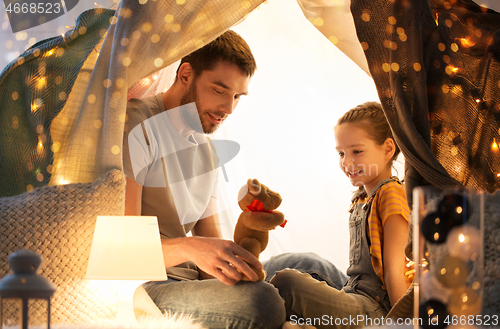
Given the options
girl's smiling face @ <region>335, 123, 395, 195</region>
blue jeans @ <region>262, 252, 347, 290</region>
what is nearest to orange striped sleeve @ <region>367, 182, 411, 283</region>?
girl's smiling face @ <region>335, 123, 395, 195</region>

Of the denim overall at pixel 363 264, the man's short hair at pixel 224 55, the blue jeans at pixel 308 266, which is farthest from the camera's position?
the blue jeans at pixel 308 266

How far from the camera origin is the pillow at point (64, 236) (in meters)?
1.07

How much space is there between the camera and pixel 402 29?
1.12 m

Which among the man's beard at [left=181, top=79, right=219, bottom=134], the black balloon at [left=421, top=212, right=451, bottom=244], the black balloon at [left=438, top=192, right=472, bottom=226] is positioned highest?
the man's beard at [left=181, top=79, right=219, bottom=134]

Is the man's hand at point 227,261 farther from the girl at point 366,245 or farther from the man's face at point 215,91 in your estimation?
the man's face at point 215,91

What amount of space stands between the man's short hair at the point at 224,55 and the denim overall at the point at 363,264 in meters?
0.65

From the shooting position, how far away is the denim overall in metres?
1.32

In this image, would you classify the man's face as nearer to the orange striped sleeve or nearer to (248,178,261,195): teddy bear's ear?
(248,178,261,195): teddy bear's ear

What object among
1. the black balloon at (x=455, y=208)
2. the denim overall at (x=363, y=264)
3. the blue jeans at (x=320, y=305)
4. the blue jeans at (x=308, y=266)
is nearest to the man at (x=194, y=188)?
the blue jeans at (x=320, y=305)

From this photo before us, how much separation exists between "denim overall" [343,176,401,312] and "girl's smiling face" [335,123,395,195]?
82 millimetres

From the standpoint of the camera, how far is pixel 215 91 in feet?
4.97

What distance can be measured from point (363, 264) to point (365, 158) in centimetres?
41

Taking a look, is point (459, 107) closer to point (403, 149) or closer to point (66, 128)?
point (403, 149)

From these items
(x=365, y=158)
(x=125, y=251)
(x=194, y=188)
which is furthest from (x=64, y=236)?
(x=365, y=158)
